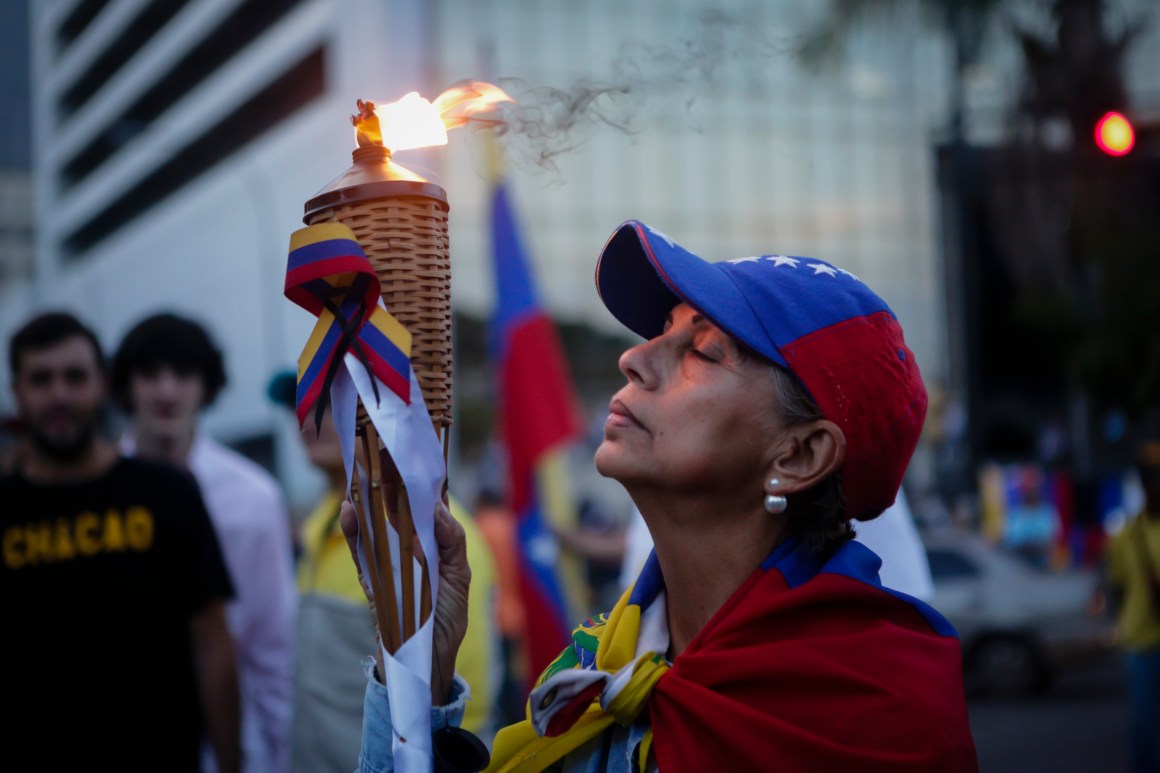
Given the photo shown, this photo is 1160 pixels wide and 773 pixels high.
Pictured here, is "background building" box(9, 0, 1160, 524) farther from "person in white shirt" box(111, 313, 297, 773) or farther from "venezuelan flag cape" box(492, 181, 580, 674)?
"venezuelan flag cape" box(492, 181, 580, 674)

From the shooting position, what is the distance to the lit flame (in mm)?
1735

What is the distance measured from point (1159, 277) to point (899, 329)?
14.3 meters

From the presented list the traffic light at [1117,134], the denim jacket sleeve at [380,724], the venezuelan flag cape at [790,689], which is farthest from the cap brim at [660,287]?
the traffic light at [1117,134]

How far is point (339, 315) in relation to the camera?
1.66 metres

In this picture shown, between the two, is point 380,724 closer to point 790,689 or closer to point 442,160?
point 790,689

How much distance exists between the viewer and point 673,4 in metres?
24.2

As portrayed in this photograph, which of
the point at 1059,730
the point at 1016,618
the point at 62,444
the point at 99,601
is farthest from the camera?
the point at 1016,618

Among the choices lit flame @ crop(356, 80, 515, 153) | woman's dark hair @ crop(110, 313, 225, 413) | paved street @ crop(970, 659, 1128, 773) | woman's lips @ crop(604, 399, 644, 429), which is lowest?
paved street @ crop(970, 659, 1128, 773)

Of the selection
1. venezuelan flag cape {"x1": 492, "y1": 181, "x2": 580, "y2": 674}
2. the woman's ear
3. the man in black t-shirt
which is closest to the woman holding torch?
the woman's ear

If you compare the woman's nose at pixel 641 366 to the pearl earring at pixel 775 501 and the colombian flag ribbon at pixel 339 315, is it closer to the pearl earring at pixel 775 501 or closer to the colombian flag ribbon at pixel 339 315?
the pearl earring at pixel 775 501

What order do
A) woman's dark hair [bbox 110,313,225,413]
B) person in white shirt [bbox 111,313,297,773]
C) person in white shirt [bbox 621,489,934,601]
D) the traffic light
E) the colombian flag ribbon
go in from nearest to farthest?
the colombian flag ribbon < person in white shirt [bbox 621,489,934,601] < person in white shirt [bbox 111,313,297,773] < woman's dark hair [bbox 110,313,225,413] < the traffic light

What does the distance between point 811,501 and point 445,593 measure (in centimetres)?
56

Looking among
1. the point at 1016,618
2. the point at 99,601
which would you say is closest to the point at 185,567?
the point at 99,601

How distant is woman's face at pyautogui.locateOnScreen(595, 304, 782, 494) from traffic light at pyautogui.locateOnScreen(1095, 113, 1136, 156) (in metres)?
6.39
